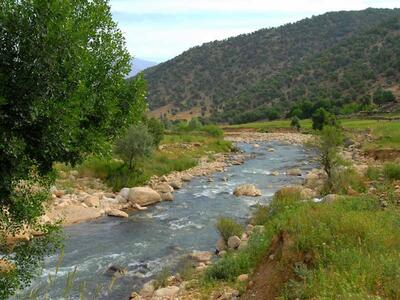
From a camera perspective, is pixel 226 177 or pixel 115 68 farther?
pixel 226 177

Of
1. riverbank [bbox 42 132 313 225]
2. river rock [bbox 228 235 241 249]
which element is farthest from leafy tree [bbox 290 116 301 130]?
river rock [bbox 228 235 241 249]

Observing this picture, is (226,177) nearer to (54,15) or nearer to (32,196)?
(32,196)

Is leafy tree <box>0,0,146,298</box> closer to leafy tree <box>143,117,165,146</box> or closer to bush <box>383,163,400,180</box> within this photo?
bush <box>383,163,400,180</box>

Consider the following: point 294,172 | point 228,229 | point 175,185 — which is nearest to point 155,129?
point 175,185

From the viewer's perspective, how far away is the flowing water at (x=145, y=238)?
17.7 metres

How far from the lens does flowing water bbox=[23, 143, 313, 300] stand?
698 inches

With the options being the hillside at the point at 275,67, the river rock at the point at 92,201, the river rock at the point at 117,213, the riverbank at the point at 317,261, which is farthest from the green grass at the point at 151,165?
the hillside at the point at 275,67

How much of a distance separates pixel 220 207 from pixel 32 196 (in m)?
19.6

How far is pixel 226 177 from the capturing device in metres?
42.8

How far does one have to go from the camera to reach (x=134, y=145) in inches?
1430

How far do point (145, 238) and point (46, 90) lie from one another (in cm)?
1533

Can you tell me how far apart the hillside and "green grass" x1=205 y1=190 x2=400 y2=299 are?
103696 millimetres

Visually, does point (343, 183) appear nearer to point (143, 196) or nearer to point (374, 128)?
point (143, 196)

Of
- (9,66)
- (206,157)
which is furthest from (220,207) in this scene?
(206,157)
